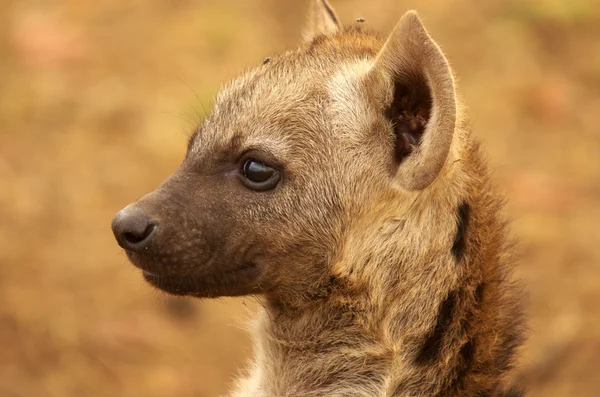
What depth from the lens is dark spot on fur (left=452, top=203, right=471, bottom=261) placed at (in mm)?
3182

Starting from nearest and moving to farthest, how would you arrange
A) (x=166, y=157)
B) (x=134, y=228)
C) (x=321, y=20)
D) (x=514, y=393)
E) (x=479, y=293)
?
(x=134, y=228) < (x=479, y=293) < (x=514, y=393) < (x=321, y=20) < (x=166, y=157)

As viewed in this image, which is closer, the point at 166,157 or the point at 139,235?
the point at 139,235

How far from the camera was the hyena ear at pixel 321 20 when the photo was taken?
3941 mm

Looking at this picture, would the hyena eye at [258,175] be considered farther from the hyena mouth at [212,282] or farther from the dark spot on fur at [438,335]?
the dark spot on fur at [438,335]

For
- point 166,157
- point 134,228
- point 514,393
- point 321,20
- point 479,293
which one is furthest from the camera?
point 166,157

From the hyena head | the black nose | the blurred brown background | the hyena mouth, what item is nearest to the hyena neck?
the hyena head

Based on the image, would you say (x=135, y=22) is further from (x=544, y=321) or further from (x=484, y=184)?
(x=484, y=184)

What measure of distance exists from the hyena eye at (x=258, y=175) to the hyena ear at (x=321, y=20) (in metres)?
0.82

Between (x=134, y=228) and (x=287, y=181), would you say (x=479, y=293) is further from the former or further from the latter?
(x=134, y=228)

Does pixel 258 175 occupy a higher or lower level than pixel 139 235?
higher

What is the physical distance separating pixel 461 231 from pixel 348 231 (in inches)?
14.4

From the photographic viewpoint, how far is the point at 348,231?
10.8 feet

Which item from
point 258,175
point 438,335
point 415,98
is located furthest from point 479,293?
point 258,175


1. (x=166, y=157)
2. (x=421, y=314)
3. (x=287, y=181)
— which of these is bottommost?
(x=421, y=314)
